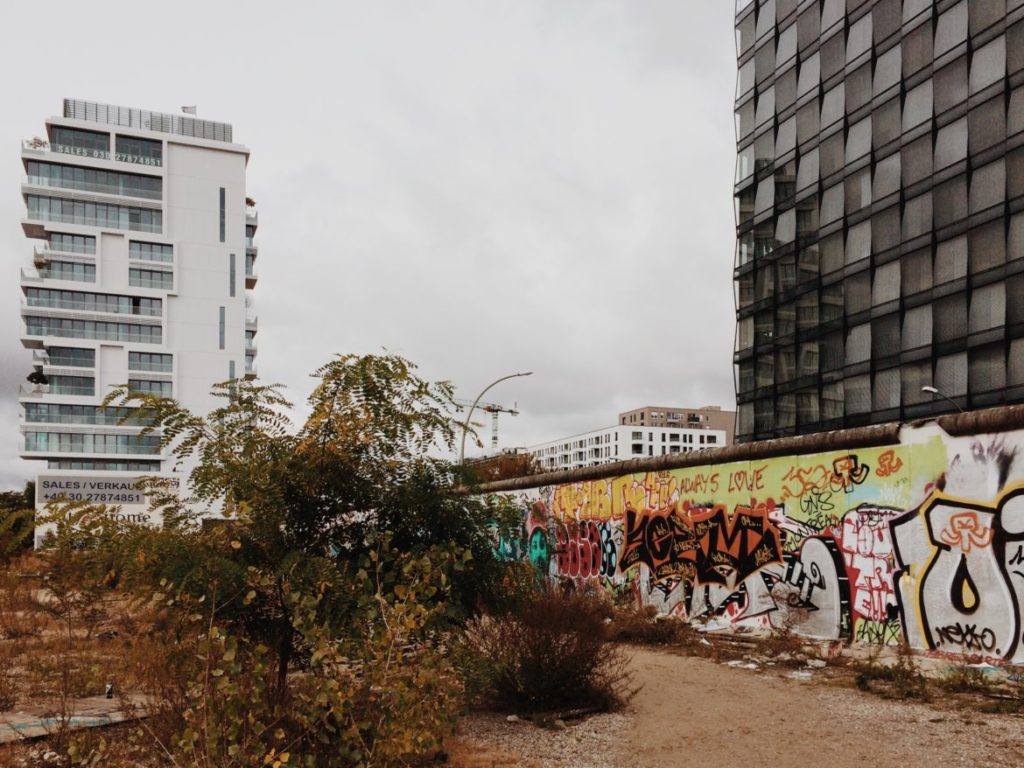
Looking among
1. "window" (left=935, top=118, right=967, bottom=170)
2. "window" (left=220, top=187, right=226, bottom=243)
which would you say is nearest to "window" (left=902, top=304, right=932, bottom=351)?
"window" (left=935, top=118, right=967, bottom=170)

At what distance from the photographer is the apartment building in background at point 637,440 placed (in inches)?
6201

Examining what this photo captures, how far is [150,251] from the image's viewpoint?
66.2 meters

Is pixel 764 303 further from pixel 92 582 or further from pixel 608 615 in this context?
pixel 92 582

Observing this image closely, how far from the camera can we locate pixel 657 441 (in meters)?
157

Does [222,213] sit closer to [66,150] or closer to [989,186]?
[66,150]

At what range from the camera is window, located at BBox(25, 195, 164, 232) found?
6300 centimetres

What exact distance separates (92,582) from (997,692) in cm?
759

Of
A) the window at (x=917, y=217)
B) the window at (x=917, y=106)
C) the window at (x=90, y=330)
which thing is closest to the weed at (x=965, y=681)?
the window at (x=917, y=217)

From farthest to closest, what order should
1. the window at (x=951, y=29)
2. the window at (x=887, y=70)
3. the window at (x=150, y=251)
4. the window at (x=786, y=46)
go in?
the window at (x=150, y=251) → the window at (x=786, y=46) → the window at (x=887, y=70) → the window at (x=951, y=29)

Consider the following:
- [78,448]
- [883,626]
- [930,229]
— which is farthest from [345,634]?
[78,448]

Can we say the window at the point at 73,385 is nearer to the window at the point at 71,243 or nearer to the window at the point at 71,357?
the window at the point at 71,357

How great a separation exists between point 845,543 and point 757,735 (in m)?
4.45

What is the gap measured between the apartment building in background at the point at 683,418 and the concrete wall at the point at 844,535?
151m

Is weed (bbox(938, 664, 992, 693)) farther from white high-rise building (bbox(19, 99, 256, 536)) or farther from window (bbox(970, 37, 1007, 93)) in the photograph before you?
white high-rise building (bbox(19, 99, 256, 536))
